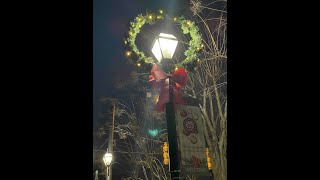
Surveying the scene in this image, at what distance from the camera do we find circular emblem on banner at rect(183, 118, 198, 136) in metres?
6.80

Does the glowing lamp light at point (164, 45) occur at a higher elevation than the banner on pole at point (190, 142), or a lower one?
higher

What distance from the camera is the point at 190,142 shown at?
6707mm

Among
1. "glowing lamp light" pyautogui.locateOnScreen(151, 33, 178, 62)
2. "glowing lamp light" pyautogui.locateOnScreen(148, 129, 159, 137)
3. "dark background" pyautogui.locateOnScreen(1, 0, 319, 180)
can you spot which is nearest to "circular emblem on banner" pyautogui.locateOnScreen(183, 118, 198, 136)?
"glowing lamp light" pyautogui.locateOnScreen(151, 33, 178, 62)

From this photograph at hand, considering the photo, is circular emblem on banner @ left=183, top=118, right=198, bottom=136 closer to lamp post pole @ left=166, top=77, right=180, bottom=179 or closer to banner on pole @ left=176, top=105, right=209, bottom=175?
banner on pole @ left=176, top=105, right=209, bottom=175

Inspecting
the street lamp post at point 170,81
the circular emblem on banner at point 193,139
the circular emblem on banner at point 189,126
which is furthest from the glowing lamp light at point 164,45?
the circular emblem on banner at point 193,139

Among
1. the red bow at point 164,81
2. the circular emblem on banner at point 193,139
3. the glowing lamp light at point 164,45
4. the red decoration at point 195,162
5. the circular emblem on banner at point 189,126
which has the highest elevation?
the glowing lamp light at point 164,45

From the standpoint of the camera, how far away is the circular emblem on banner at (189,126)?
6.80m

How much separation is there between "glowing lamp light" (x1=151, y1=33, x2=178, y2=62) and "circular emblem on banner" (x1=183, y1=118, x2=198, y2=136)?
1436mm
